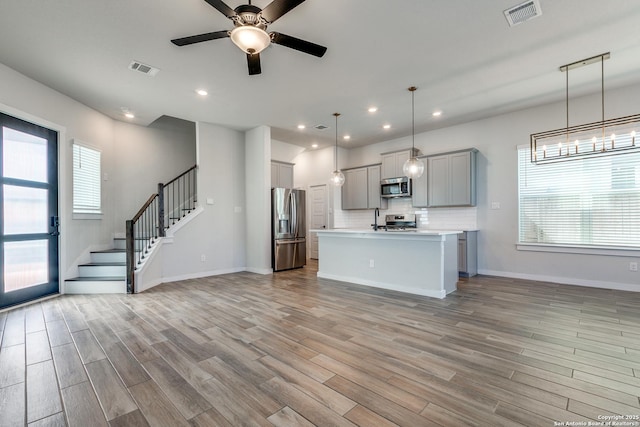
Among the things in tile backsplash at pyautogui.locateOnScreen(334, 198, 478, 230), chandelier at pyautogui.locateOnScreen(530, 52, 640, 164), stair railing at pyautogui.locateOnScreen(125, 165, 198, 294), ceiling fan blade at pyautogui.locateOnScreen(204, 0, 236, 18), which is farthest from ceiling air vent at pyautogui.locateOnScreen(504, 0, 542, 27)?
stair railing at pyautogui.locateOnScreen(125, 165, 198, 294)

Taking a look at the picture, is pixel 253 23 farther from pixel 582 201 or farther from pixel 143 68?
pixel 582 201

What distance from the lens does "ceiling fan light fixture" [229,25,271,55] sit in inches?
88.8

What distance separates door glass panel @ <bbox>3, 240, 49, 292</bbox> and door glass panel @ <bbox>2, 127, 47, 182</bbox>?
3.12 feet

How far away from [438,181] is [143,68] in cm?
550

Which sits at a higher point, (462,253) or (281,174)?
(281,174)

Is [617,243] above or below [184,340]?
above

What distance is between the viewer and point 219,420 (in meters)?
1.64

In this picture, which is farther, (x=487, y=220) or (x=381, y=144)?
(x=381, y=144)

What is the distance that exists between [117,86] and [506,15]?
16.3 feet

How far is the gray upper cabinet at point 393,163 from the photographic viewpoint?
6613 mm

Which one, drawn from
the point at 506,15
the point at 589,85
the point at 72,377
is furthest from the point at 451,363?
the point at 589,85

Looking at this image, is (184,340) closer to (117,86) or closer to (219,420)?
(219,420)

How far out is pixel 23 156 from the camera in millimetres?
4008

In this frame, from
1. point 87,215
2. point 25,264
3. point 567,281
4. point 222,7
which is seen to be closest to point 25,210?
point 25,264
